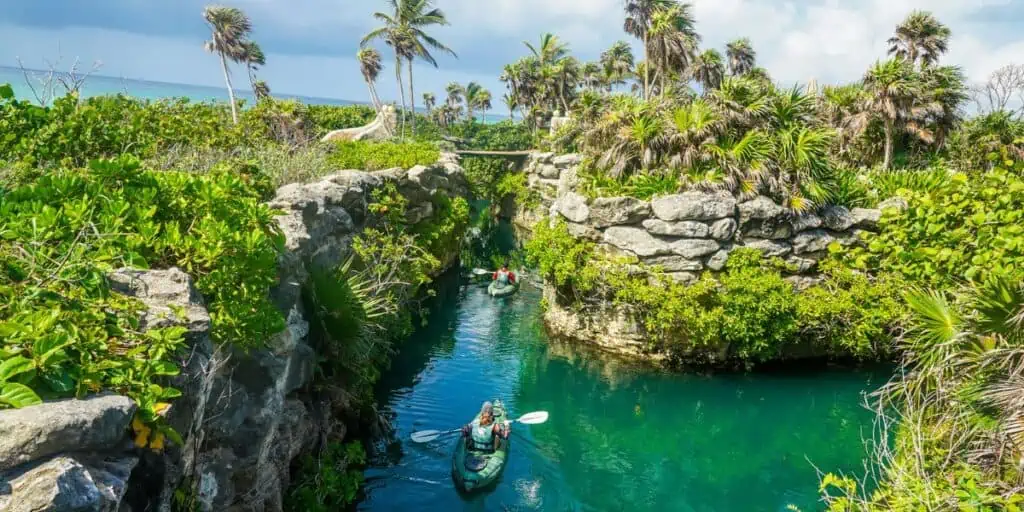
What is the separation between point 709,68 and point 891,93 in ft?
53.3

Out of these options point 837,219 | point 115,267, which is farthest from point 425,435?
point 837,219

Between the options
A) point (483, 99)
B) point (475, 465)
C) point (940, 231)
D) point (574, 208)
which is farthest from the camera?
point (483, 99)

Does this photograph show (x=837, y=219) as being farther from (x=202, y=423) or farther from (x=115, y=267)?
Result: (x=115, y=267)

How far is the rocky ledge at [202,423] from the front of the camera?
3.84m

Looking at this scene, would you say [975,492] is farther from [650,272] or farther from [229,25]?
[229,25]

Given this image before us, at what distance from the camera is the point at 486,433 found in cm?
1227

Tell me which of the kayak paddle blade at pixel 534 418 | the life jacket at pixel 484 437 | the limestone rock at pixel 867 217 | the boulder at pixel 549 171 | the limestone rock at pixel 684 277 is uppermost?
the boulder at pixel 549 171

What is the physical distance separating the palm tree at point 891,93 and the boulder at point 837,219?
9.83 meters

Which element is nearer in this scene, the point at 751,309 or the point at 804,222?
the point at 751,309

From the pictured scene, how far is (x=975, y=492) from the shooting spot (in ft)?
18.1

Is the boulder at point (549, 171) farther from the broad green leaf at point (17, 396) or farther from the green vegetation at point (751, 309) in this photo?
the broad green leaf at point (17, 396)

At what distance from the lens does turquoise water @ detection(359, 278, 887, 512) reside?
1203cm

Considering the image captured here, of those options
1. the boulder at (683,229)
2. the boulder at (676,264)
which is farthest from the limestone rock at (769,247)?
the boulder at (676,264)

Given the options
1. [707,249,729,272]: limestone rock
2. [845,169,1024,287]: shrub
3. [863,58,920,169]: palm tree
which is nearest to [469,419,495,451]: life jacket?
[707,249,729,272]: limestone rock
